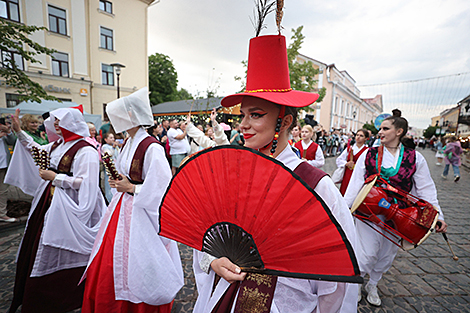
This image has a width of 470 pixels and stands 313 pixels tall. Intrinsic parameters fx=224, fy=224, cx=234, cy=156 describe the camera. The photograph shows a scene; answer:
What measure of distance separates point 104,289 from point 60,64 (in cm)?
2096

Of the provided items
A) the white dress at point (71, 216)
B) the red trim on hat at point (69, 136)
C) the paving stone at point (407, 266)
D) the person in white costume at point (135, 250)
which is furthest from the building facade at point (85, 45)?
the paving stone at point (407, 266)

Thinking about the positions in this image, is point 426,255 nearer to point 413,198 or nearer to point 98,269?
point 413,198

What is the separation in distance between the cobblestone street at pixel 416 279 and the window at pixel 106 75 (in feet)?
61.2

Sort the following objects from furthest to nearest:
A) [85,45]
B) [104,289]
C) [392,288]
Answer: [85,45] < [392,288] < [104,289]

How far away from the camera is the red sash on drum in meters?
2.42

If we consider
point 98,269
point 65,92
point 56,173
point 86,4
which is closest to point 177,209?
point 98,269

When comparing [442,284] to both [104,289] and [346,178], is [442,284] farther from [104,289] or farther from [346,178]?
[104,289]

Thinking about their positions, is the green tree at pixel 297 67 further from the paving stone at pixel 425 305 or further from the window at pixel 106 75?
the window at pixel 106 75

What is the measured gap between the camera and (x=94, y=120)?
38.4 ft

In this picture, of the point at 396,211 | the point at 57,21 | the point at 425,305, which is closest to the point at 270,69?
the point at 396,211

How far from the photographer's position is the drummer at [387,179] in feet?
8.88

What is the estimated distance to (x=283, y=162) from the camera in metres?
1.36

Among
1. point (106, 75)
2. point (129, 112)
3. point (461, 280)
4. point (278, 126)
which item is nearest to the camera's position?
point (278, 126)

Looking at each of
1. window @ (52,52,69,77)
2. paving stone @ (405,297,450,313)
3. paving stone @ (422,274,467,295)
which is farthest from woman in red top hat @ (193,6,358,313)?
window @ (52,52,69,77)
